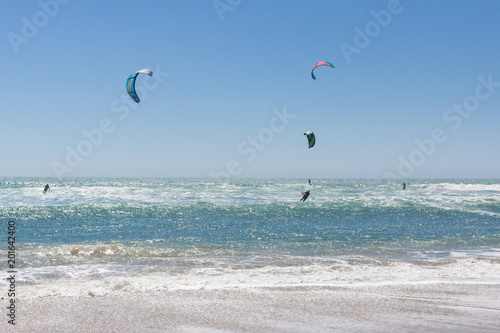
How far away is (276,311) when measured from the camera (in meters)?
5.88

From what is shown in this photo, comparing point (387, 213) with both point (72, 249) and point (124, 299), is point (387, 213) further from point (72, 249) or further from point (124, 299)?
point (124, 299)

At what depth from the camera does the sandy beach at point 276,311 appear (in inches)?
206

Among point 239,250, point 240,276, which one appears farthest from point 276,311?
point 239,250

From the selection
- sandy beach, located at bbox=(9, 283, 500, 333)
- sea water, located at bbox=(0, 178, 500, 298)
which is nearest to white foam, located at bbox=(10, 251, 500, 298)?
sea water, located at bbox=(0, 178, 500, 298)

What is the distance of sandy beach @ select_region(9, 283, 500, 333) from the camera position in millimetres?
5223

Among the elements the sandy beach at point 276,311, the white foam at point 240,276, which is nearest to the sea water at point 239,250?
the white foam at point 240,276

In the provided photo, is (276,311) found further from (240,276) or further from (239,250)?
(239,250)

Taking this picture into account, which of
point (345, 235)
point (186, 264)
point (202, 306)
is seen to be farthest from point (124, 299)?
point (345, 235)

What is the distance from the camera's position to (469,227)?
59.6 ft

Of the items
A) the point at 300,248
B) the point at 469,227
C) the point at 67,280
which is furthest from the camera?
the point at 469,227

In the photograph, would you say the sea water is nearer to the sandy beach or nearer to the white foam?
the white foam

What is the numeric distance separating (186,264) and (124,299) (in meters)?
3.72

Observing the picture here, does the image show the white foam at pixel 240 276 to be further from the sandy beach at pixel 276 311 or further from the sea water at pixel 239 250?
the sandy beach at pixel 276 311

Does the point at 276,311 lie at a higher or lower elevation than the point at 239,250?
higher
